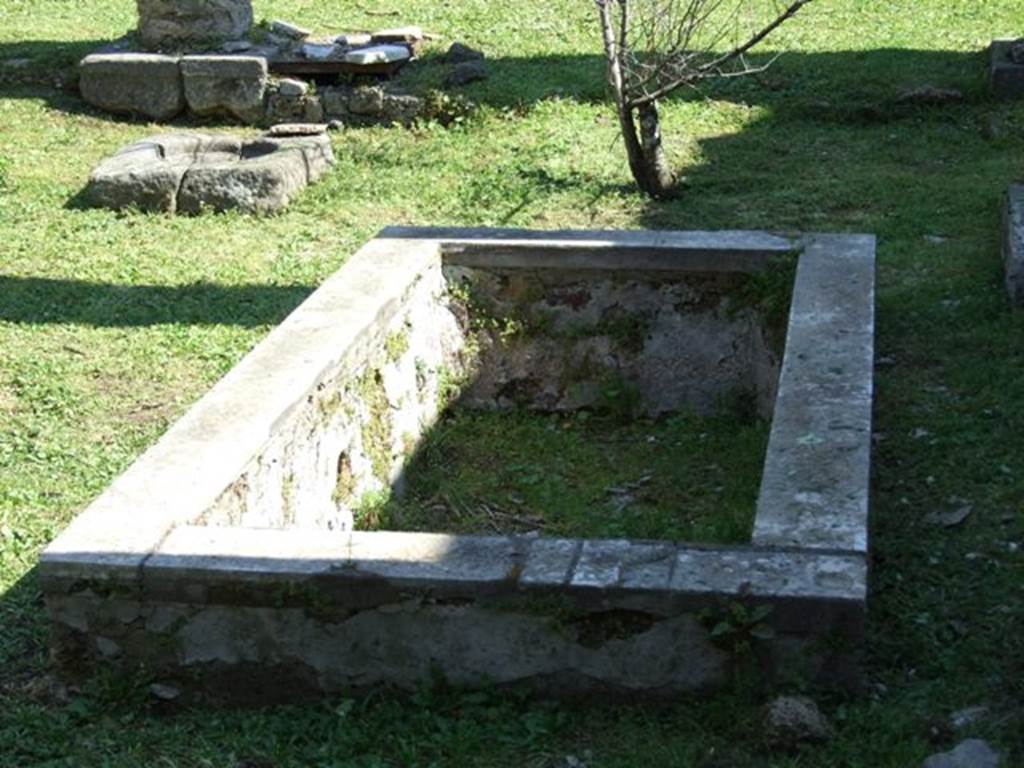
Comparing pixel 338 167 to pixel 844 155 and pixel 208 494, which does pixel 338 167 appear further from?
pixel 208 494

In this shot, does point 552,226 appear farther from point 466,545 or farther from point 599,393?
point 466,545

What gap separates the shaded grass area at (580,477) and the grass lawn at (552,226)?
1.80 feet

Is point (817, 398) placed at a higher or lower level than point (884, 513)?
higher

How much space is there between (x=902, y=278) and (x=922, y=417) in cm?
192

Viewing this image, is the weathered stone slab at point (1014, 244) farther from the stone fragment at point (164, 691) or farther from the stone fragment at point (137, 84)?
the stone fragment at point (137, 84)

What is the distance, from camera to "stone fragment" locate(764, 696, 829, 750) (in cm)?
348

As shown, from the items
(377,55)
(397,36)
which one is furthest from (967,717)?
(397,36)

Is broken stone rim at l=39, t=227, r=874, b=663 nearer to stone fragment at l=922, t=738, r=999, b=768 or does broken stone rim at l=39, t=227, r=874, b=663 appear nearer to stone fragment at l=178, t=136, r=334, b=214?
stone fragment at l=922, t=738, r=999, b=768

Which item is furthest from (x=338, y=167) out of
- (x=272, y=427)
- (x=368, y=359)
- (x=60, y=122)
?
(x=272, y=427)

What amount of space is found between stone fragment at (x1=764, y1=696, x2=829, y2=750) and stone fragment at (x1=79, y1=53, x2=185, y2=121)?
336 inches

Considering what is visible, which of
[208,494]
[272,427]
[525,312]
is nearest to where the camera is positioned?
[208,494]

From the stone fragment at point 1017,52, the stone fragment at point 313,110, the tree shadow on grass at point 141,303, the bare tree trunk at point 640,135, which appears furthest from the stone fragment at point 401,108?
the stone fragment at point 1017,52

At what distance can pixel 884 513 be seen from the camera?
4.86 m

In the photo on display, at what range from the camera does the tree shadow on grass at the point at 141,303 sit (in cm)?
727
